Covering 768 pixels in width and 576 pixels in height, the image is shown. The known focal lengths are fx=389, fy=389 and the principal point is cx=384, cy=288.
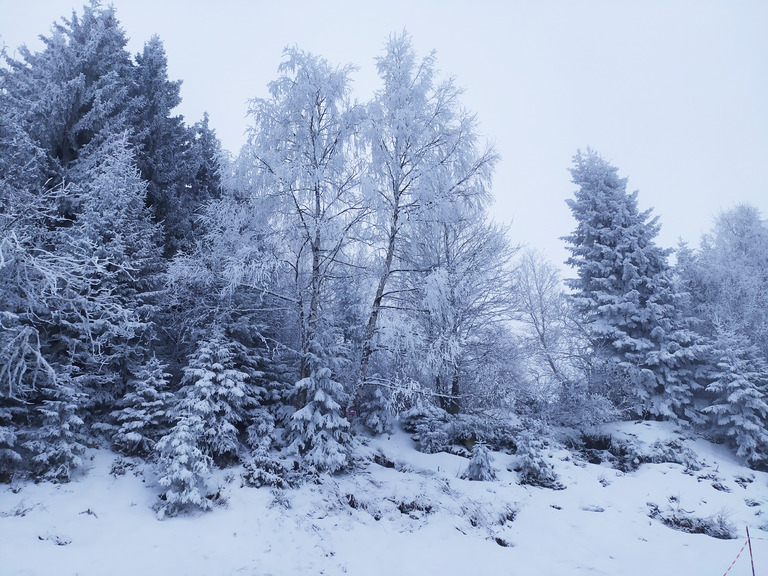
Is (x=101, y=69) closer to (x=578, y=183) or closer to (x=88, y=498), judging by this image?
(x=88, y=498)

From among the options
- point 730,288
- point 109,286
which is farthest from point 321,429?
point 730,288

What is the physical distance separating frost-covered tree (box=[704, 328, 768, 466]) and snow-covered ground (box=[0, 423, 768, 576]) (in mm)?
2619

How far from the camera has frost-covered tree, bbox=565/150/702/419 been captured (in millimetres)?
14312

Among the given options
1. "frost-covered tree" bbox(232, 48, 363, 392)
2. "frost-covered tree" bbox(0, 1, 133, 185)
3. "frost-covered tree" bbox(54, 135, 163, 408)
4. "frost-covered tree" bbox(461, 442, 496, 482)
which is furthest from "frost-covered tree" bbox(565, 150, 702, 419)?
"frost-covered tree" bbox(0, 1, 133, 185)

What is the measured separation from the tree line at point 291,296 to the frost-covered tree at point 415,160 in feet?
0.20

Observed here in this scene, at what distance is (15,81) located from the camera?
526 inches

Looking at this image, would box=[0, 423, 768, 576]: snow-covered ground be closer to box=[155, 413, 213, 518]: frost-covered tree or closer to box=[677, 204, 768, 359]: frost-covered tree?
box=[155, 413, 213, 518]: frost-covered tree

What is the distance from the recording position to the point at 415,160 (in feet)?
35.7

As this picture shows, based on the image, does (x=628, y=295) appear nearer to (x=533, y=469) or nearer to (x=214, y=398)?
(x=533, y=469)

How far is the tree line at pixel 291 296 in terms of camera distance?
27.0 feet

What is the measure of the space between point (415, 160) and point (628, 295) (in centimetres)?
1049

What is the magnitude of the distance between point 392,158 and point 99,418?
9.71 m

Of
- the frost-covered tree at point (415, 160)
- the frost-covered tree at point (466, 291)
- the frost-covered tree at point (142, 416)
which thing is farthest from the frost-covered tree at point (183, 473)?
the frost-covered tree at point (466, 291)

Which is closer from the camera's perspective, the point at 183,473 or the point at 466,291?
the point at 183,473
